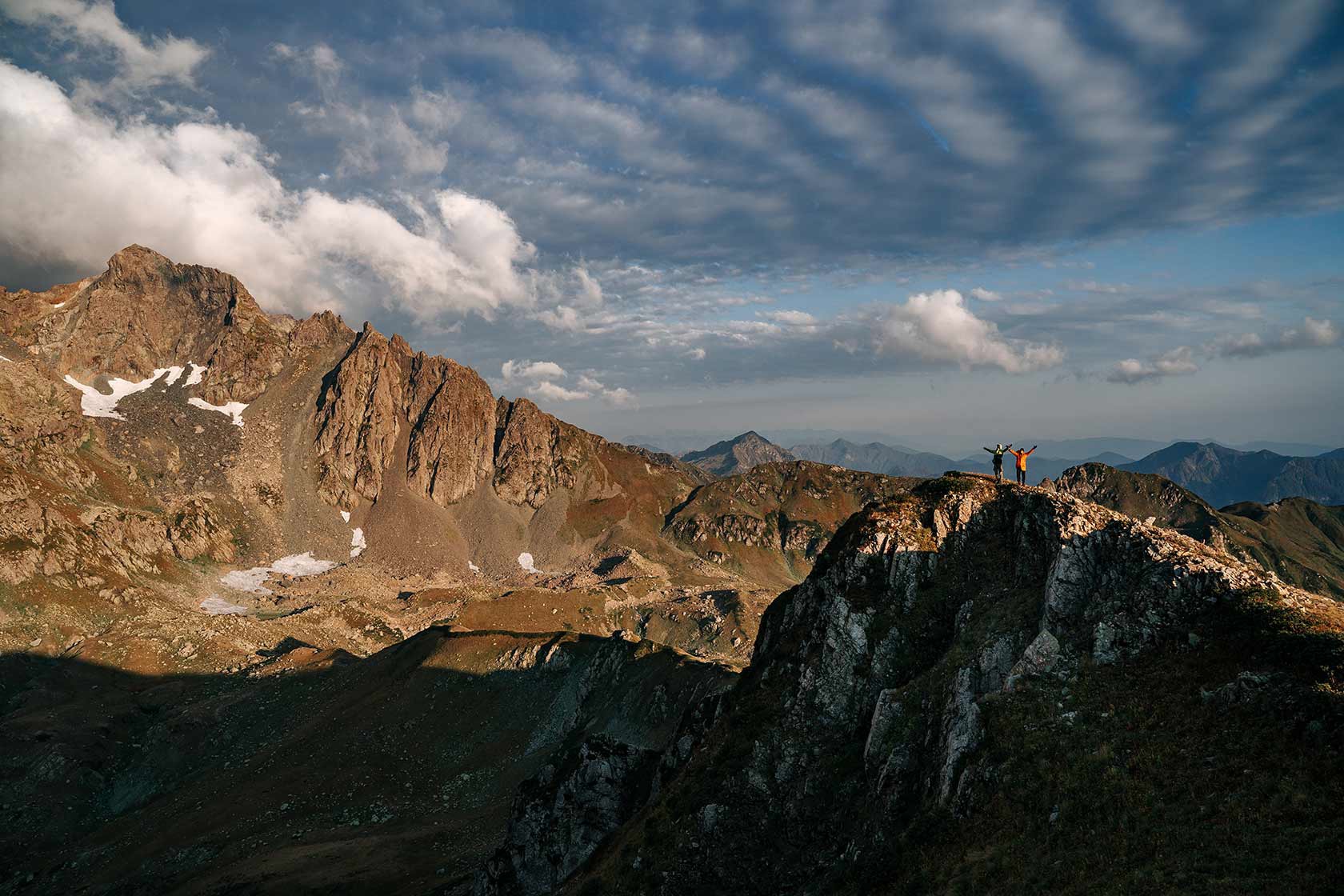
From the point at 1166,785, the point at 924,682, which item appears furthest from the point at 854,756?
the point at 1166,785

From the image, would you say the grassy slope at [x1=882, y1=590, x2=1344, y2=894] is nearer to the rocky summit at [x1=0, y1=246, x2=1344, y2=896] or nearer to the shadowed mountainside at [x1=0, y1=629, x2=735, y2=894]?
the rocky summit at [x1=0, y1=246, x2=1344, y2=896]

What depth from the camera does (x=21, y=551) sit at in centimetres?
17362

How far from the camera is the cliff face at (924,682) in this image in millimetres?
26906

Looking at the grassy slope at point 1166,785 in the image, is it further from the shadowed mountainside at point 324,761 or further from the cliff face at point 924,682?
the shadowed mountainside at point 324,761

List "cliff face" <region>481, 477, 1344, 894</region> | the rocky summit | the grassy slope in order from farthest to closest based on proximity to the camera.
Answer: "cliff face" <region>481, 477, 1344, 894</region> → the rocky summit → the grassy slope

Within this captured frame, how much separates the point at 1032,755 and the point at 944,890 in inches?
250

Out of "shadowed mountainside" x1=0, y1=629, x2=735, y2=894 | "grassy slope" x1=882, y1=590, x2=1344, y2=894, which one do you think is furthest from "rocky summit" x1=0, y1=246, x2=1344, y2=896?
"shadowed mountainside" x1=0, y1=629, x2=735, y2=894

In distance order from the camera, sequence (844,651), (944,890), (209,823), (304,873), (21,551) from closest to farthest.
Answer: (944,890)
(844,651)
(304,873)
(209,823)
(21,551)

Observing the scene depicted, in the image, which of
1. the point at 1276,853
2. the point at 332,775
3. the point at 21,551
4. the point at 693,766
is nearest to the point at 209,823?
the point at 332,775

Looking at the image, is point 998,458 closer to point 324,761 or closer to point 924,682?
point 924,682

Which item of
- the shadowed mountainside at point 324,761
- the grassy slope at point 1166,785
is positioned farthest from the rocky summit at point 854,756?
the shadowed mountainside at point 324,761

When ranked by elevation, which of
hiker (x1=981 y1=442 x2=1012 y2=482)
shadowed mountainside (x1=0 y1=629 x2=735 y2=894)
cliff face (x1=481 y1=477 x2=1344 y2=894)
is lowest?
shadowed mountainside (x1=0 y1=629 x2=735 y2=894)

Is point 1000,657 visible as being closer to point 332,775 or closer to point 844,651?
point 844,651

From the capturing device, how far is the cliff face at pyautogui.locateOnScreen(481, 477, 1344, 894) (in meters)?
26.9
